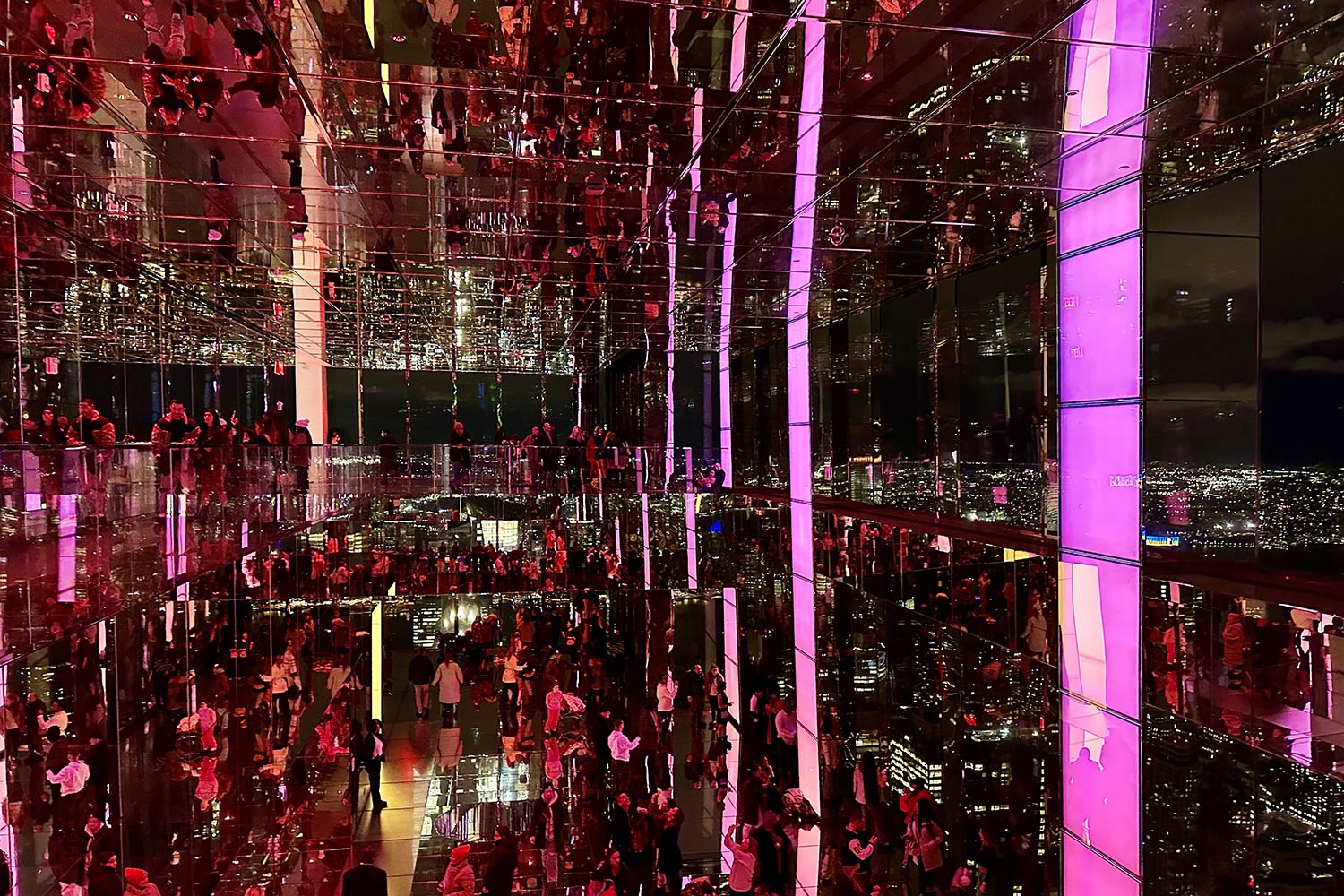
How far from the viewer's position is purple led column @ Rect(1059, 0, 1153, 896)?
7.19 meters

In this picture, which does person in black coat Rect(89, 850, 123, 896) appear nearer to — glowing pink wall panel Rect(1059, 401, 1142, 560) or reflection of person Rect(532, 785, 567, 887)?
reflection of person Rect(532, 785, 567, 887)

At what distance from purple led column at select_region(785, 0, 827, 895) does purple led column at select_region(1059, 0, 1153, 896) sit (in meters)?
2.20

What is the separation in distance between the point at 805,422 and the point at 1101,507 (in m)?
9.61

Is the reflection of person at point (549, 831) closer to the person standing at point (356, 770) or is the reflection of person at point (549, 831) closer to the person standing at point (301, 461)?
the person standing at point (356, 770)

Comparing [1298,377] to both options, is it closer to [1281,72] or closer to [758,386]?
[1281,72]

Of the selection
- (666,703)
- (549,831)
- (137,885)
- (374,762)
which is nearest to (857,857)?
(549,831)

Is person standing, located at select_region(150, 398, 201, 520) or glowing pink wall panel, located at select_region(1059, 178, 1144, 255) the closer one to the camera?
glowing pink wall panel, located at select_region(1059, 178, 1144, 255)

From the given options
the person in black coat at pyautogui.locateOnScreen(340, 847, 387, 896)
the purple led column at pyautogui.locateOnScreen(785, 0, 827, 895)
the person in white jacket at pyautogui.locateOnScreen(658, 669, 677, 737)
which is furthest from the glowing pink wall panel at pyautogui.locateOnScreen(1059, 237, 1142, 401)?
the person in black coat at pyautogui.locateOnScreen(340, 847, 387, 896)

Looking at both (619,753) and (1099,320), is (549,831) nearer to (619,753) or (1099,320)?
(619,753)

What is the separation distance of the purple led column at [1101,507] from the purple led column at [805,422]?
2196mm

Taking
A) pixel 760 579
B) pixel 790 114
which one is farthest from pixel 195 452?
pixel 760 579

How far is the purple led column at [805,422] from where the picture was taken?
17.9 feet

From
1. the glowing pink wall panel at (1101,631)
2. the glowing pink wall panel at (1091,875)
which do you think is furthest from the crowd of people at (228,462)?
the glowing pink wall panel at (1091,875)

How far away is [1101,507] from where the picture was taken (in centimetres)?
776
